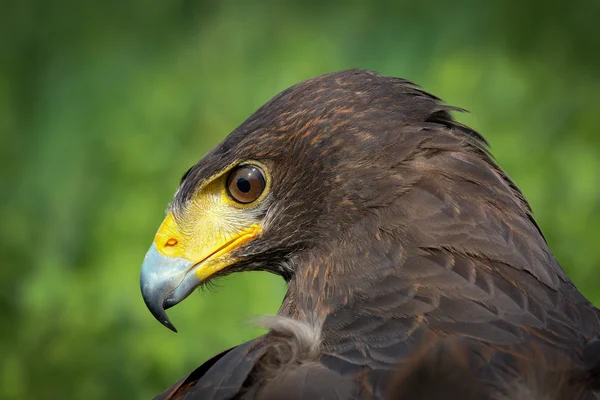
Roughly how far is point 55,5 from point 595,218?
367 cm

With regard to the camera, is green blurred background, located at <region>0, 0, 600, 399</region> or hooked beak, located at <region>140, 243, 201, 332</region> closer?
hooked beak, located at <region>140, 243, 201, 332</region>

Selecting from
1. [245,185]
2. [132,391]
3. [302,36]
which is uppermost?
[302,36]

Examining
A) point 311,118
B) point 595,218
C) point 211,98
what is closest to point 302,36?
point 211,98

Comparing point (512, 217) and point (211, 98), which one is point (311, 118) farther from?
point (211, 98)

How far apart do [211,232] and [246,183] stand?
173 mm

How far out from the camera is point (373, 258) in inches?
96.9

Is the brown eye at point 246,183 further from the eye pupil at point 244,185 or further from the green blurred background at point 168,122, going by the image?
the green blurred background at point 168,122

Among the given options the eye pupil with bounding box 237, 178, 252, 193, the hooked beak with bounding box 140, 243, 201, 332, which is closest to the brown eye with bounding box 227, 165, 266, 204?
the eye pupil with bounding box 237, 178, 252, 193

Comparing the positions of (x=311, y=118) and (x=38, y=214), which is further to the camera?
(x=38, y=214)

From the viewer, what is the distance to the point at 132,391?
4273 mm

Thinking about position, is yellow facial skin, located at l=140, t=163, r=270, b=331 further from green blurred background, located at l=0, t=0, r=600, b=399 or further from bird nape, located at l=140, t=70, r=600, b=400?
green blurred background, located at l=0, t=0, r=600, b=399

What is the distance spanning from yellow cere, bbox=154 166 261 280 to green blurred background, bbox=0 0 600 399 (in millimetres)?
1460

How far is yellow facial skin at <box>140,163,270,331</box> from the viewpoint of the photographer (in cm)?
268

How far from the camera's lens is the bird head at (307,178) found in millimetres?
2574
